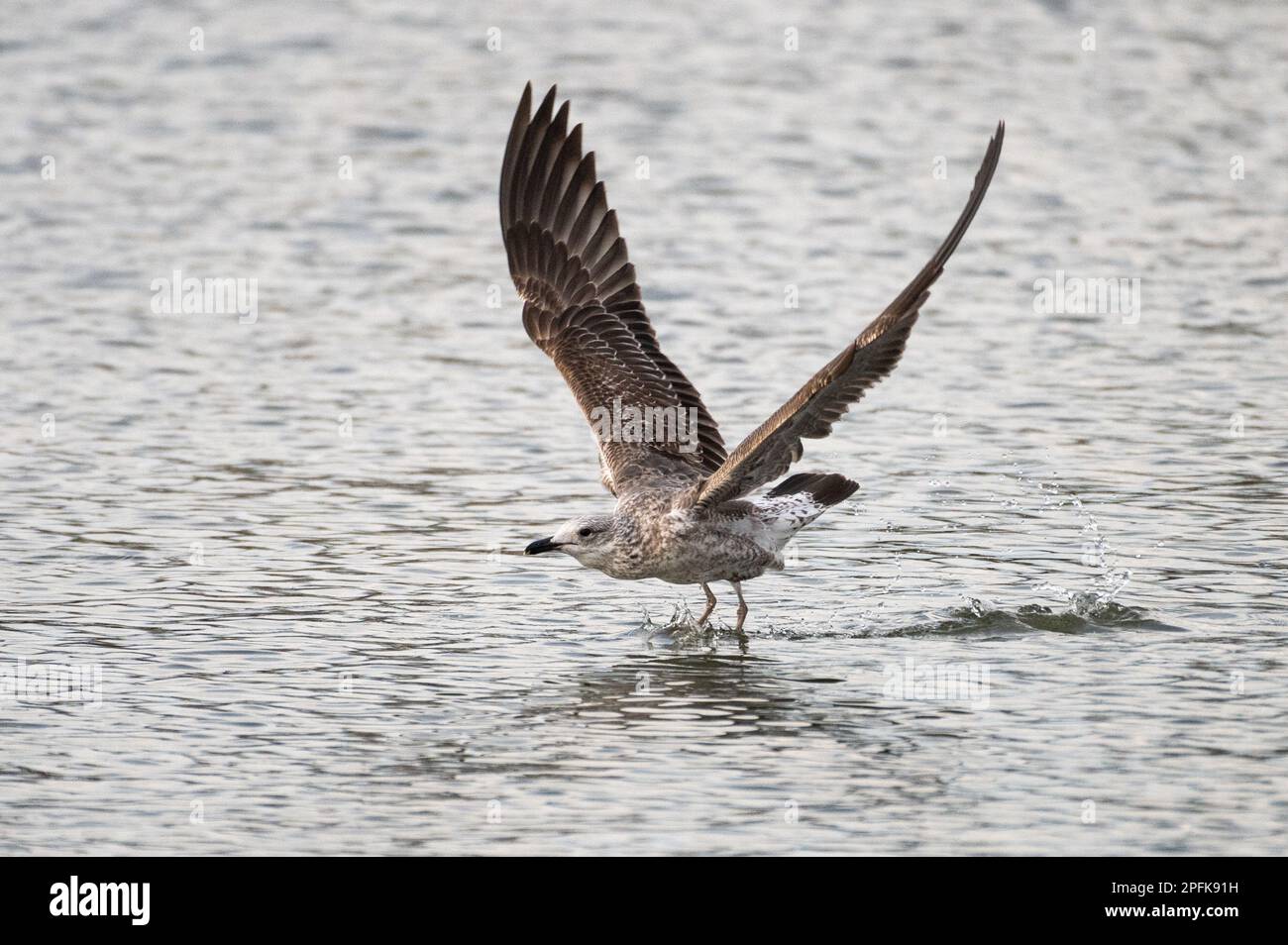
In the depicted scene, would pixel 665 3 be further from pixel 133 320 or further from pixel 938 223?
pixel 133 320

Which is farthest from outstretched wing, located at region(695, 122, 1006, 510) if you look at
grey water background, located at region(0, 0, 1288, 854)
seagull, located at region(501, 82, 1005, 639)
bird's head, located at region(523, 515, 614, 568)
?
grey water background, located at region(0, 0, 1288, 854)

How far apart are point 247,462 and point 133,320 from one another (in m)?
3.18

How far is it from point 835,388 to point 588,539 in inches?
60.7

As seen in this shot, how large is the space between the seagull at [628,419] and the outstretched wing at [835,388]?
13 mm

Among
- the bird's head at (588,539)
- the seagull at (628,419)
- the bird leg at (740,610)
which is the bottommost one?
the bird leg at (740,610)

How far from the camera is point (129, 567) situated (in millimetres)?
10648

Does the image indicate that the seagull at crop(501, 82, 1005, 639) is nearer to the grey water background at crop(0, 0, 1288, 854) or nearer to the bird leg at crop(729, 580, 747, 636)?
the bird leg at crop(729, 580, 747, 636)

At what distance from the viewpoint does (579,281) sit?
11211 millimetres

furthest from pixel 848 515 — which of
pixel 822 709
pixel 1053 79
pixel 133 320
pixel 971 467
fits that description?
pixel 1053 79

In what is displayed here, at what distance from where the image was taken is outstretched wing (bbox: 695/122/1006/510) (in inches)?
323

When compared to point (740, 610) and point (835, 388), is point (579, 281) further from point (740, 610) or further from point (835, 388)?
point (835, 388)

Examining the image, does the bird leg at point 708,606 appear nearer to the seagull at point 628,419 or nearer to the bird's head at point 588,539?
the seagull at point 628,419

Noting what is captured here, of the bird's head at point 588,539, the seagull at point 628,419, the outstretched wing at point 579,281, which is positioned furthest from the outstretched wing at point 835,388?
the outstretched wing at point 579,281

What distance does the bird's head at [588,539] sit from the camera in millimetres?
9516
